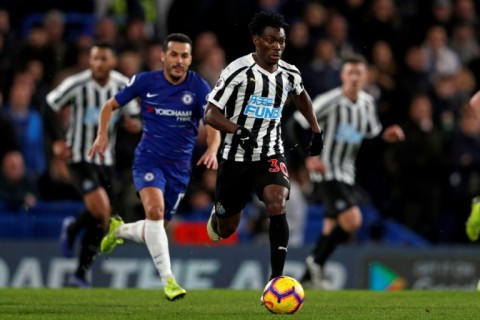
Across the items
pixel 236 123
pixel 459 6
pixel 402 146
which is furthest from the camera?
pixel 459 6

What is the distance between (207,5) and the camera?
1838cm

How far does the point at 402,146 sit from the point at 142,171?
674 cm

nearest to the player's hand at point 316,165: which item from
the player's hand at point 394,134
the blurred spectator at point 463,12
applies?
the player's hand at point 394,134

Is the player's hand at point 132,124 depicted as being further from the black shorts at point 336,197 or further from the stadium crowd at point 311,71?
the stadium crowd at point 311,71

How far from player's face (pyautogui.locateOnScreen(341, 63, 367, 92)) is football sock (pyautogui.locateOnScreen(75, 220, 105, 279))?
10.7 feet

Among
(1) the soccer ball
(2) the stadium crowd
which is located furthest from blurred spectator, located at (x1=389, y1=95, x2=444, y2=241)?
(1) the soccer ball

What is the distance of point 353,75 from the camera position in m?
13.8

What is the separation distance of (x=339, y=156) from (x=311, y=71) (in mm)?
3451

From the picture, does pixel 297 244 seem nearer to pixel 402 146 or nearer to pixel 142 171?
pixel 402 146

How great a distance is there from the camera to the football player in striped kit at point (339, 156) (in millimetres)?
13594

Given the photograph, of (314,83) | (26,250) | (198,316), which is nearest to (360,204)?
(314,83)

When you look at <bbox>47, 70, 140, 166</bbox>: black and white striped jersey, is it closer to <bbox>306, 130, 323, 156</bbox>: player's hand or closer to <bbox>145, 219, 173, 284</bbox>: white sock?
<bbox>145, 219, 173, 284</bbox>: white sock

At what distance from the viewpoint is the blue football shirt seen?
35.6 feet

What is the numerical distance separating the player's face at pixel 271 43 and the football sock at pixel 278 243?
4.15ft
